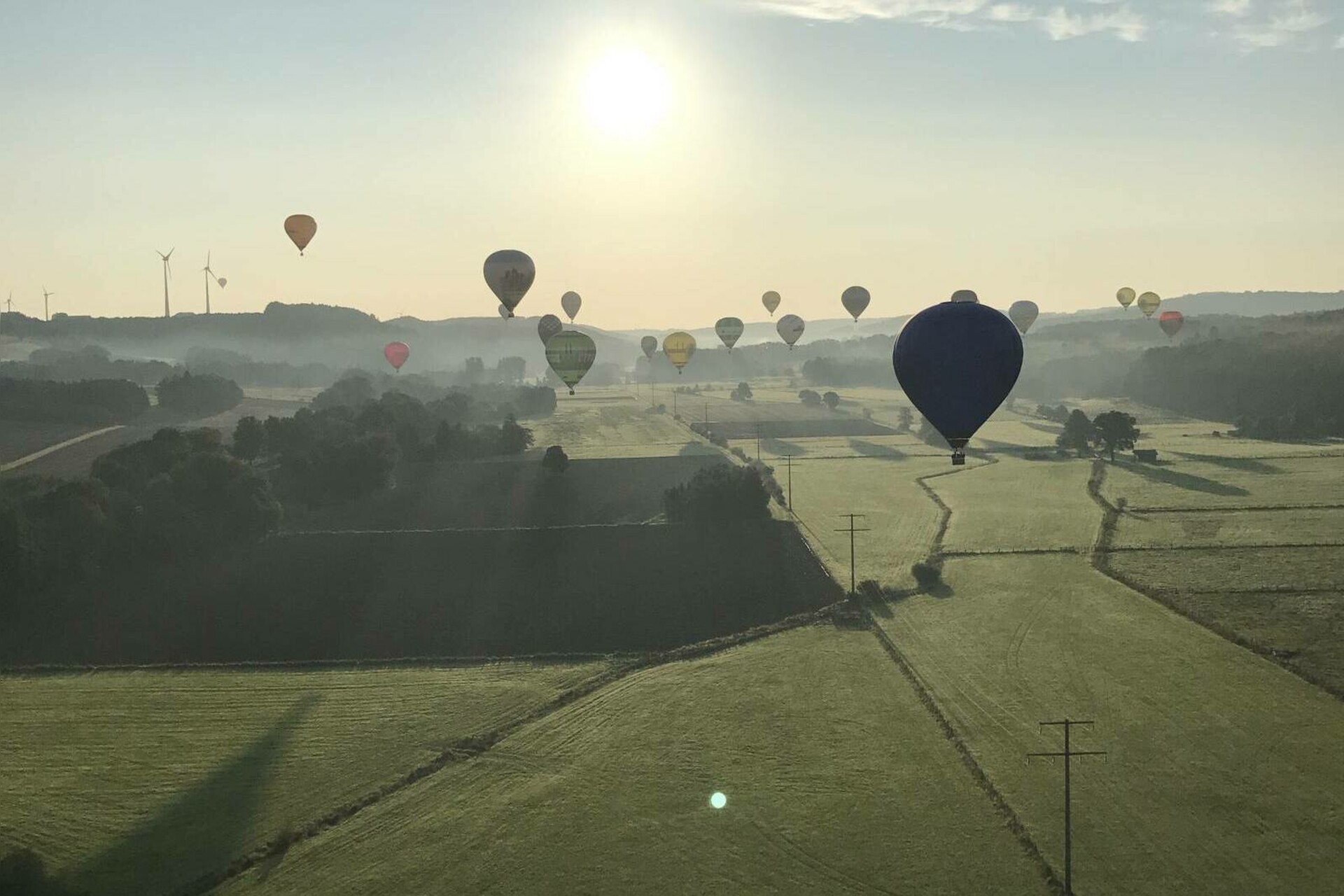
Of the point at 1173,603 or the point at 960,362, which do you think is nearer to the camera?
the point at 960,362

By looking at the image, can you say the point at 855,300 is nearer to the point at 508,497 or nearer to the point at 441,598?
the point at 508,497

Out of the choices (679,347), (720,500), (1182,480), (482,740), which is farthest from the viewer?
(679,347)

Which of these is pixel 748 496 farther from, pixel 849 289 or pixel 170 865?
pixel 849 289

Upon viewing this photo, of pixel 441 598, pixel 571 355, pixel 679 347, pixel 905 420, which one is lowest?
pixel 441 598

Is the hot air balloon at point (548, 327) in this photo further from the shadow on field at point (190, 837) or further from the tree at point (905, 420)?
the shadow on field at point (190, 837)

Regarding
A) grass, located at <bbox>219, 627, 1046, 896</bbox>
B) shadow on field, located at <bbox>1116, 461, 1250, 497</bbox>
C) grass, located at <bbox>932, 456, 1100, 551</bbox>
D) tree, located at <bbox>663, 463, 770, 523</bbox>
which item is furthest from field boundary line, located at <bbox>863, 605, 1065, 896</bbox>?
shadow on field, located at <bbox>1116, 461, 1250, 497</bbox>

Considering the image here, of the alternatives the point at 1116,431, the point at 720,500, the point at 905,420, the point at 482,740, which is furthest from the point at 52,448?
the point at 1116,431

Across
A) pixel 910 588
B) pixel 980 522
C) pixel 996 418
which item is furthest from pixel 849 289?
pixel 910 588

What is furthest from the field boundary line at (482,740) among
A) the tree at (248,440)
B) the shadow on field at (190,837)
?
the tree at (248,440)
